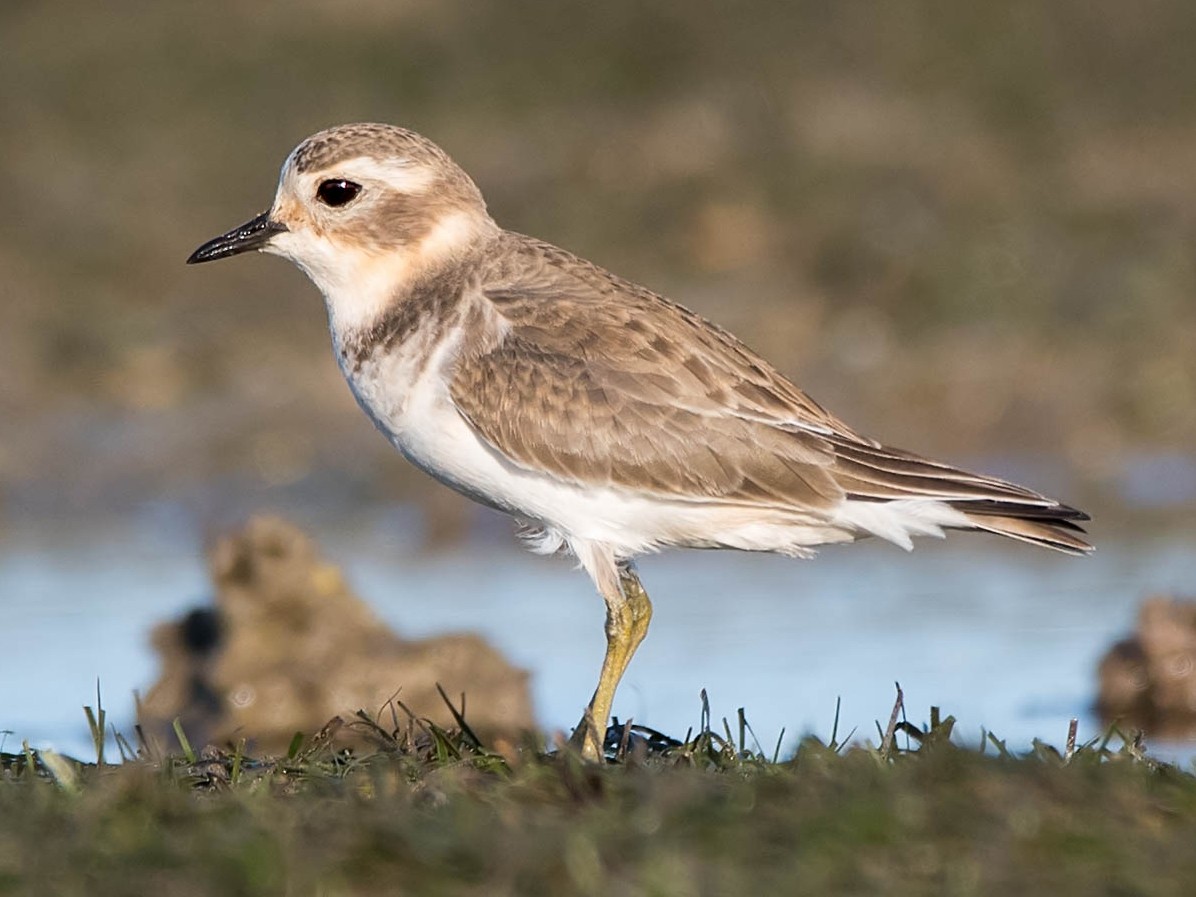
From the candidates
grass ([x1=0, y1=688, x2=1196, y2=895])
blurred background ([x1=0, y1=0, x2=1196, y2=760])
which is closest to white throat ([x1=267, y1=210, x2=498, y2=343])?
grass ([x1=0, y1=688, x2=1196, y2=895])

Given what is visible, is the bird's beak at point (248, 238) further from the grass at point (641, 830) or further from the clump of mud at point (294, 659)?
the grass at point (641, 830)

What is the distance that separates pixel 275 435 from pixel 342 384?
0.72m

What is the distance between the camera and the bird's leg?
22.3 feet

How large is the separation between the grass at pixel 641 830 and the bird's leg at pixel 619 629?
52.0 inches

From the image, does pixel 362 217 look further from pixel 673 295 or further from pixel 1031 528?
pixel 673 295

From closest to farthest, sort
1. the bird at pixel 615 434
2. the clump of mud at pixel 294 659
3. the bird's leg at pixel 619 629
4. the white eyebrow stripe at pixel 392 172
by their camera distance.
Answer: the bird at pixel 615 434, the bird's leg at pixel 619 629, the white eyebrow stripe at pixel 392 172, the clump of mud at pixel 294 659

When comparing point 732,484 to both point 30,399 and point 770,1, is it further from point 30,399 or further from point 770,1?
point 770,1

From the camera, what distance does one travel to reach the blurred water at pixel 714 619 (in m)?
9.27

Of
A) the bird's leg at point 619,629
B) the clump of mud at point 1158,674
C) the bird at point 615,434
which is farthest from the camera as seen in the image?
the clump of mud at point 1158,674

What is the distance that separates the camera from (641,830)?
459 cm

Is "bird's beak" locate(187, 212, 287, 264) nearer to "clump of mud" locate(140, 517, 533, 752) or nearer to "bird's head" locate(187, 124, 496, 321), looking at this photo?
"bird's head" locate(187, 124, 496, 321)

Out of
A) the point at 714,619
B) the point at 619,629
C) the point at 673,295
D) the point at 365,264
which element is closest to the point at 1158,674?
the point at 714,619

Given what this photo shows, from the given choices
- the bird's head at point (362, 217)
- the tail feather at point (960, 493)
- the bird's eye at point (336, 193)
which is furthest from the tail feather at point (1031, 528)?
the bird's eye at point (336, 193)

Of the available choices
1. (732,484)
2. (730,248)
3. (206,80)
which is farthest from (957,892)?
(206,80)
